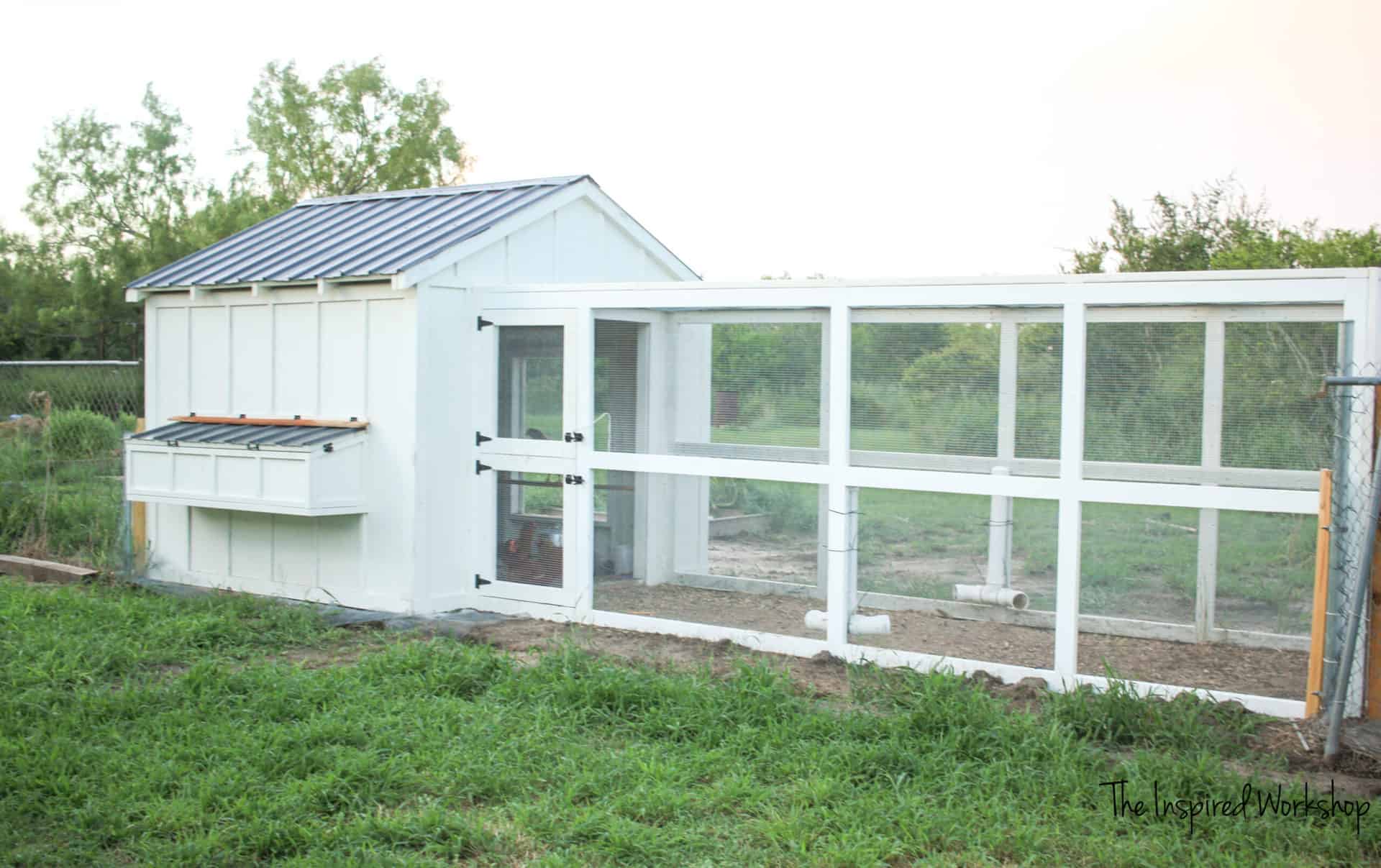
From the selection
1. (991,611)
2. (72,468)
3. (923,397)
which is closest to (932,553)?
(991,611)

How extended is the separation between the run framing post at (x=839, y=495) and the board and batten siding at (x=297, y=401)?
9.15 feet

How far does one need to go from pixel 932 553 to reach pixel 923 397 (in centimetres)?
86

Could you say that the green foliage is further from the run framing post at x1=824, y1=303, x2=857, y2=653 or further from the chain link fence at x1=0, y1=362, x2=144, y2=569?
the run framing post at x1=824, y1=303, x2=857, y2=653

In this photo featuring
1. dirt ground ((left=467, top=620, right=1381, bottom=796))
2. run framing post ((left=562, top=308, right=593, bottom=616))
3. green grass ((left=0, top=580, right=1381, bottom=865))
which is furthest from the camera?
run framing post ((left=562, top=308, right=593, bottom=616))

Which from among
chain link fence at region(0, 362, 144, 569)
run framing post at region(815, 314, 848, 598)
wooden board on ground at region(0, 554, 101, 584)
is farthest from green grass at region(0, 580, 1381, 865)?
chain link fence at region(0, 362, 144, 569)

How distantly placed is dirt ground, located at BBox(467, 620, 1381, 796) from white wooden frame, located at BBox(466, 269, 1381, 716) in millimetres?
159

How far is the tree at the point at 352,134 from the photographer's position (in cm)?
3378

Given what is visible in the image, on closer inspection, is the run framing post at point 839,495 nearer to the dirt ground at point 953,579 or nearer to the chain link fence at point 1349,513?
the dirt ground at point 953,579

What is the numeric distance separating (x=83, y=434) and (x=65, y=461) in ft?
15.8

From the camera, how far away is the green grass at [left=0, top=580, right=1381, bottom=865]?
13.8 ft

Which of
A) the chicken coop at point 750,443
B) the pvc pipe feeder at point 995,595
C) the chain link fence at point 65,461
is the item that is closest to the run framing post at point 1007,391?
the chicken coop at point 750,443

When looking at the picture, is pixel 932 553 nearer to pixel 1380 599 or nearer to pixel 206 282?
pixel 1380 599

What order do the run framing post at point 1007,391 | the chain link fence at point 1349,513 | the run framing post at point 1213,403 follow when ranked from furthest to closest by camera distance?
the run framing post at point 1007,391 < the run framing post at point 1213,403 < the chain link fence at point 1349,513

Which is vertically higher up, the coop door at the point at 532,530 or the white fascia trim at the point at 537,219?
the white fascia trim at the point at 537,219
